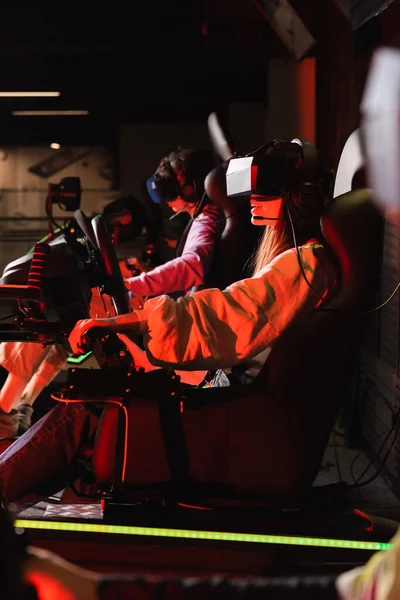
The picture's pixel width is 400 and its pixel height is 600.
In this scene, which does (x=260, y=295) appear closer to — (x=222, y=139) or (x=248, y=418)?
(x=248, y=418)

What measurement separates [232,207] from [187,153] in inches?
18.1

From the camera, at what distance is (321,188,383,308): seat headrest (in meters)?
1.85

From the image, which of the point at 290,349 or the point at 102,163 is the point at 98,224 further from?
the point at 102,163

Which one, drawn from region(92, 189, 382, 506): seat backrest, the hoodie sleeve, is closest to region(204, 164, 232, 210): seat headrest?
the hoodie sleeve

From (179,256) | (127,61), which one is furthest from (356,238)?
(127,61)

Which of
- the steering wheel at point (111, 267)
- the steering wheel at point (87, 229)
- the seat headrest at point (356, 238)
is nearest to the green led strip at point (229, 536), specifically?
the seat headrest at point (356, 238)

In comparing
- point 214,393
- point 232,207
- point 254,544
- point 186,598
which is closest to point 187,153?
point 232,207

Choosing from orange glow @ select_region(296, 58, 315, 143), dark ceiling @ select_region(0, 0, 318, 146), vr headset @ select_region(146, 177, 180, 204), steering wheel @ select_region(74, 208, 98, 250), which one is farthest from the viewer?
dark ceiling @ select_region(0, 0, 318, 146)

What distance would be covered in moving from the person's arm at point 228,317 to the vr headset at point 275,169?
16cm

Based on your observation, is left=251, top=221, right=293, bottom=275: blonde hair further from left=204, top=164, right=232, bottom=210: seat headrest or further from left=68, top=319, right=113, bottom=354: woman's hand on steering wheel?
left=204, top=164, right=232, bottom=210: seat headrest

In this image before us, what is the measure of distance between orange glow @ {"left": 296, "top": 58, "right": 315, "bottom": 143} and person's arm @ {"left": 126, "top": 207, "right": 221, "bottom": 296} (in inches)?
86.9

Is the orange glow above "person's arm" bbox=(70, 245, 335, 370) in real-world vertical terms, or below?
above

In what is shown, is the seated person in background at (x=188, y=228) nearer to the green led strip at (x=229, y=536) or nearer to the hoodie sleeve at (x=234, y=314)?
the hoodie sleeve at (x=234, y=314)

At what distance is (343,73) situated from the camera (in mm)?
4621
